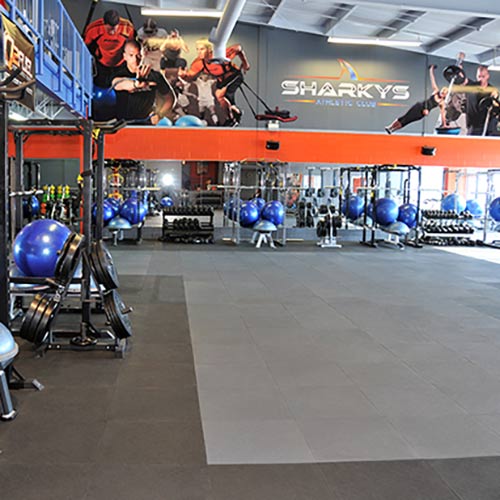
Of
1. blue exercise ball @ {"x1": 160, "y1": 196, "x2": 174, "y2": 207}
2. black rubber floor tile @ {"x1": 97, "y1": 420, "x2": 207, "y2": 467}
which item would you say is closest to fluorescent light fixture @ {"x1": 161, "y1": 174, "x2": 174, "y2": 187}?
blue exercise ball @ {"x1": 160, "y1": 196, "x2": 174, "y2": 207}

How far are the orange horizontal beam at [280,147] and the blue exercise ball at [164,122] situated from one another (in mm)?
129

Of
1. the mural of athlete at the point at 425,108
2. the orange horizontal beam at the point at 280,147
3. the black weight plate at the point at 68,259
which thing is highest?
the mural of athlete at the point at 425,108

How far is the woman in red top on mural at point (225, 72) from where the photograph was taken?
13039 millimetres

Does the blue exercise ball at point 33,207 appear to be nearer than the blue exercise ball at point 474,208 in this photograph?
Yes

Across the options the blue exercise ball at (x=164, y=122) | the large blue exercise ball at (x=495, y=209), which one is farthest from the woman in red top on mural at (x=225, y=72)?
the large blue exercise ball at (x=495, y=209)

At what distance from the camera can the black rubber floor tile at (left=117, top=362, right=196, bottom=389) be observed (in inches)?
128

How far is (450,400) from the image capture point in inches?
122

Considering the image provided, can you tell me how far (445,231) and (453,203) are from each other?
180 centimetres

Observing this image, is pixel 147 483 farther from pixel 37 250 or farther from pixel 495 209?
pixel 495 209

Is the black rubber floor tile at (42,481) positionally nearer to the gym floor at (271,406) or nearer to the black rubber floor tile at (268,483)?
the gym floor at (271,406)

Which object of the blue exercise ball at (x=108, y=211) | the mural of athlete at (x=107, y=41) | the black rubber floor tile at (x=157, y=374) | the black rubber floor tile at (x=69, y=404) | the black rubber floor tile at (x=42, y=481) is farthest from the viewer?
the mural of athlete at (x=107, y=41)

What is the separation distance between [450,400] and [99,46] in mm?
12048

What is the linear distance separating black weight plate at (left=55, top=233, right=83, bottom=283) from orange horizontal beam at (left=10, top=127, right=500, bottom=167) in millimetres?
9527

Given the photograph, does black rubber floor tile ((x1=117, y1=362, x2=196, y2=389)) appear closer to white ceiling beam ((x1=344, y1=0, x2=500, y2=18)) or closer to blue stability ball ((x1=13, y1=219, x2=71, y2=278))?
blue stability ball ((x1=13, y1=219, x2=71, y2=278))
